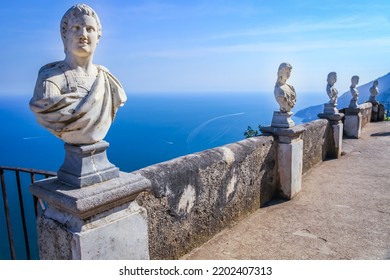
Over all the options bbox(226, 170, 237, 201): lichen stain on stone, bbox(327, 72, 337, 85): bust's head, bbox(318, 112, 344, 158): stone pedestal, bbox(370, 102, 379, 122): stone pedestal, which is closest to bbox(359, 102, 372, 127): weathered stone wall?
bbox(370, 102, 379, 122): stone pedestal

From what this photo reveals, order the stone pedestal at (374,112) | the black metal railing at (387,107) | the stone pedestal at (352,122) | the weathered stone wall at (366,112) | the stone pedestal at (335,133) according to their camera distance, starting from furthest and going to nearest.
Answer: the black metal railing at (387,107), the stone pedestal at (374,112), the weathered stone wall at (366,112), the stone pedestal at (352,122), the stone pedestal at (335,133)

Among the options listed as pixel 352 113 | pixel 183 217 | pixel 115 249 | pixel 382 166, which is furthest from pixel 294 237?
→ pixel 352 113

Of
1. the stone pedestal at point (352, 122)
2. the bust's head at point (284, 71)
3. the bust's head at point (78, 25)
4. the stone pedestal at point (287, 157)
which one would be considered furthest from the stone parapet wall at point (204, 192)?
the stone pedestal at point (352, 122)

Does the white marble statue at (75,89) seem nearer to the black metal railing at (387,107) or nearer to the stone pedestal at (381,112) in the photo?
the stone pedestal at (381,112)

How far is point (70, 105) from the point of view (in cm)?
189

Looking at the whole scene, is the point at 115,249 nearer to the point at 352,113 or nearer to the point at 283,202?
the point at 283,202

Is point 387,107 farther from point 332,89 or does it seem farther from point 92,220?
point 92,220

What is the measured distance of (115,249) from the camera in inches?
86.2

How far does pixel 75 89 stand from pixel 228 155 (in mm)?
2432

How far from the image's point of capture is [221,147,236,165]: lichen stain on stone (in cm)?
398

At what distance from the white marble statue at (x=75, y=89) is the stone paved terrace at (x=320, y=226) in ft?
6.89

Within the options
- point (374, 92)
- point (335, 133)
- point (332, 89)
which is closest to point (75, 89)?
point (335, 133)

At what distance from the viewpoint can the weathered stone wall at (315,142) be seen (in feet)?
21.3

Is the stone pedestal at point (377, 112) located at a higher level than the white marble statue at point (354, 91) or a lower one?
lower
